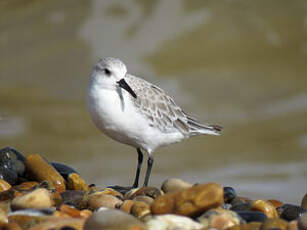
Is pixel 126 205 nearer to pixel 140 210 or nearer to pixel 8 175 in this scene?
pixel 140 210

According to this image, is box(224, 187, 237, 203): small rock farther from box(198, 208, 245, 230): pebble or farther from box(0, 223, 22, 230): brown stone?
box(0, 223, 22, 230): brown stone

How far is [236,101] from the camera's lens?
617 inches

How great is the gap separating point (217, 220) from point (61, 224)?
101cm

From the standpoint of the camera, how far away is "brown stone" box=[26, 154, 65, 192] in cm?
575

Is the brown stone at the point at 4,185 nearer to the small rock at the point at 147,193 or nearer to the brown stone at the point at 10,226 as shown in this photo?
the small rock at the point at 147,193

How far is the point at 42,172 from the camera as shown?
576 cm

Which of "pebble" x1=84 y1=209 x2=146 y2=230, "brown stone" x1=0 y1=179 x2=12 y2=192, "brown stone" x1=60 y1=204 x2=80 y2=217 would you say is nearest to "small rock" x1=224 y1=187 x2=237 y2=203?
"brown stone" x1=60 y1=204 x2=80 y2=217

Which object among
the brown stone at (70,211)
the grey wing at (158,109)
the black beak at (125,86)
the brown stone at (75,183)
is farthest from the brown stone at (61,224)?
the grey wing at (158,109)

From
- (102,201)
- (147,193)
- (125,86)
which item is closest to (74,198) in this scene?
(102,201)

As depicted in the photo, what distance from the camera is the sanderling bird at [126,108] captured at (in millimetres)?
5762

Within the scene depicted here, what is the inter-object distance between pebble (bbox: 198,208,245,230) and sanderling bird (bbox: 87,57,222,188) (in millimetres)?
1809

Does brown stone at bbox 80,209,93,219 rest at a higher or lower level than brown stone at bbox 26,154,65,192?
lower

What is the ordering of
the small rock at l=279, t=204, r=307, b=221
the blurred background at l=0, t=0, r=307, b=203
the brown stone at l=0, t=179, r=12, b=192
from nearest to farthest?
the small rock at l=279, t=204, r=307, b=221 → the brown stone at l=0, t=179, r=12, b=192 → the blurred background at l=0, t=0, r=307, b=203

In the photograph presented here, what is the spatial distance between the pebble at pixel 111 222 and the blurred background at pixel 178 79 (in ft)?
23.8
